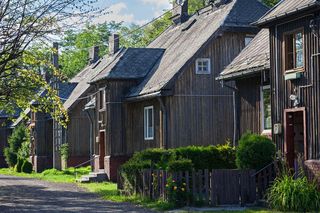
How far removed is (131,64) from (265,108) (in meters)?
13.2

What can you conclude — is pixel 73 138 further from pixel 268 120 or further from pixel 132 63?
pixel 268 120

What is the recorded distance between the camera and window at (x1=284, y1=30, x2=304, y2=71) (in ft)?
69.1

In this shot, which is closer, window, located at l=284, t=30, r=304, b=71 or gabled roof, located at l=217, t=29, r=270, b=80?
window, located at l=284, t=30, r=304, b=71

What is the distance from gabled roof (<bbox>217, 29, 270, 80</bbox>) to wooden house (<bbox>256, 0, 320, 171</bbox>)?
1.47 m

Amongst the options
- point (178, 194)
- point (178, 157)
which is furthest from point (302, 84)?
point (178, 157)

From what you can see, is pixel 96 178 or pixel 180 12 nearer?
pixel 96 178

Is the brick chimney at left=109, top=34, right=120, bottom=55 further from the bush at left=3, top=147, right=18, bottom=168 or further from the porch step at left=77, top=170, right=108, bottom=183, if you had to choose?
the bush at left=3, top=147, right=18, bottom=168

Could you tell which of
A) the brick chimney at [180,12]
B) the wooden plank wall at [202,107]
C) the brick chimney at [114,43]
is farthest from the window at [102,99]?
the brick chimney at [180,12]

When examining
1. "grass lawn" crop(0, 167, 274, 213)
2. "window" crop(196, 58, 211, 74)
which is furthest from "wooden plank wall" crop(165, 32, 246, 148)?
"grass lawn" crop(0, 167, 274, 213)

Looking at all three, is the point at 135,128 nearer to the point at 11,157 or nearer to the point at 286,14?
the point at 286,14

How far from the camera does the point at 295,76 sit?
68.1ft

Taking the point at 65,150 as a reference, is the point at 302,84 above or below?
above

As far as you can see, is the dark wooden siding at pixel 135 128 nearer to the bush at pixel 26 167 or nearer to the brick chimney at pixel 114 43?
the brick chimney at pixel 114 43

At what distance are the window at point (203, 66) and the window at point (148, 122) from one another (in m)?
3.53
